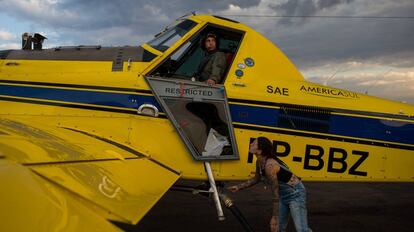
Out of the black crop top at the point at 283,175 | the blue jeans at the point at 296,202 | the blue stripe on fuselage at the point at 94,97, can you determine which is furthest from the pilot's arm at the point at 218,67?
the blue jeans at the point at 296,202

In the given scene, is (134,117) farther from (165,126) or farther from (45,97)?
(45,97)

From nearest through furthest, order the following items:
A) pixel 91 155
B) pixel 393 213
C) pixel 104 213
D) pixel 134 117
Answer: pixel 104 213
pixel 91 155
pixel 134 117
pixel 393 213

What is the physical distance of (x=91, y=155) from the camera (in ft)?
13.3

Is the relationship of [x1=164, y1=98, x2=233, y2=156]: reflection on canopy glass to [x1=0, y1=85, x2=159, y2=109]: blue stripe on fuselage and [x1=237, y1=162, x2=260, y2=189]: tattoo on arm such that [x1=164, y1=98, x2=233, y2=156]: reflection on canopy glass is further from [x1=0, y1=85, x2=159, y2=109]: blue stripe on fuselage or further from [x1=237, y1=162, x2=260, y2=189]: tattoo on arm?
[x1=237, y1=162, x2=260, y2=189]: tattoo on arm

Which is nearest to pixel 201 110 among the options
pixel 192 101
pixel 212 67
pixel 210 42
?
pixel 192 101

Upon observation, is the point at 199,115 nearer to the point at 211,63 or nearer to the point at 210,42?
the point at 211,63

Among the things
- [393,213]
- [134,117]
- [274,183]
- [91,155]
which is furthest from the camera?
[393,213]

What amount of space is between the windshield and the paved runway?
2.82m

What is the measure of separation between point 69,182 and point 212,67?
3082mm

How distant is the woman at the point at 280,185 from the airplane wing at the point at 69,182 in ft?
3.48

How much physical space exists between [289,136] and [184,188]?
5.13ft

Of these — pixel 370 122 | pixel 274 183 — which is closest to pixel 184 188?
pixel 274 183

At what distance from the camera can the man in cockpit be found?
5.58 metres

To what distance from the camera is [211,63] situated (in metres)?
5.62
